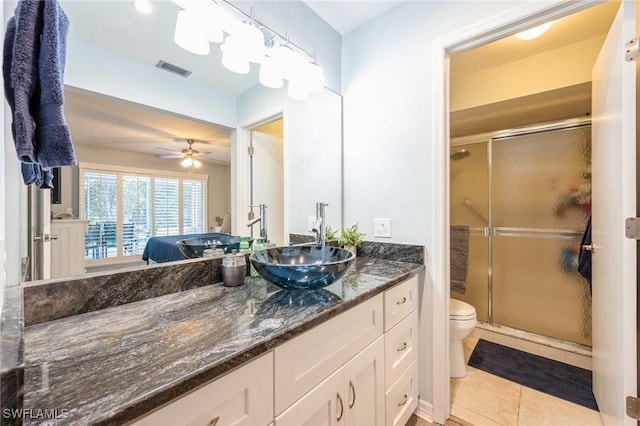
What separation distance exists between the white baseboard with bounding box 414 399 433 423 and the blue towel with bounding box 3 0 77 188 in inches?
69.7

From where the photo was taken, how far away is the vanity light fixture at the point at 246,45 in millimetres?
1125

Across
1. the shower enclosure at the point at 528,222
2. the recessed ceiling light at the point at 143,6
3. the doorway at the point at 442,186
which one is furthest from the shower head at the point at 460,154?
the recessed ceiling light at the point at 143,6

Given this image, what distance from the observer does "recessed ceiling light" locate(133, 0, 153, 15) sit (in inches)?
39.6

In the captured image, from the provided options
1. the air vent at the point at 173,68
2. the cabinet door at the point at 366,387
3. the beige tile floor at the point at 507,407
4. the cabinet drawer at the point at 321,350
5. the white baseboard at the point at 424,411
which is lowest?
the beige tile floor at the point at 507,407

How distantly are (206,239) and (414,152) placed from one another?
113cm

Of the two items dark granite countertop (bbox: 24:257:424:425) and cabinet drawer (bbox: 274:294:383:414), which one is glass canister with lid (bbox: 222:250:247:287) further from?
cabinet drawer (bbox: 274:294:383:414)

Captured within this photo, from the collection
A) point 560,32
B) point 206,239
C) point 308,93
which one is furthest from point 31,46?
→ point 560,32

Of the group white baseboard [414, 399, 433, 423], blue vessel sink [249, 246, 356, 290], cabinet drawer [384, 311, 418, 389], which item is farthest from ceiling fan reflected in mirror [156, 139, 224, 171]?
white baseboard [414, 399, 433, 423]

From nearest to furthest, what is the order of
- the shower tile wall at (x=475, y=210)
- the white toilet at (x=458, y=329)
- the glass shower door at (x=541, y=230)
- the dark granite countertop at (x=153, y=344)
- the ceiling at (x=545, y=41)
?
the dark granite countertop at (x=153, y=344) → the ceiling at (x=545, y=41) → the white toilet at (x=458, y=329) → the glass shower door at (x=541, y=230) → the shower tile wall at (x=475, y=210)

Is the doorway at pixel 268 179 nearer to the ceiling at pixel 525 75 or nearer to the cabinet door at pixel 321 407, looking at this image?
the cabinet door at pixel 321 407

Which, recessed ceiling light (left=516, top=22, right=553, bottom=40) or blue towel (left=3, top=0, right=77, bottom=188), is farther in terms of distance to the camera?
recessed ceiling light (left=516, top=22, right=553, bottom=40)

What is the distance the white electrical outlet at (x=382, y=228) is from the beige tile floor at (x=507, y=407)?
98 cm

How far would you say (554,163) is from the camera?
2273 mm

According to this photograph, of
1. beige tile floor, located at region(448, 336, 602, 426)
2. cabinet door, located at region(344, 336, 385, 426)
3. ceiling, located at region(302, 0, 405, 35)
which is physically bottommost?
beige tile floor, located at region(448, 336, 602, 426)
